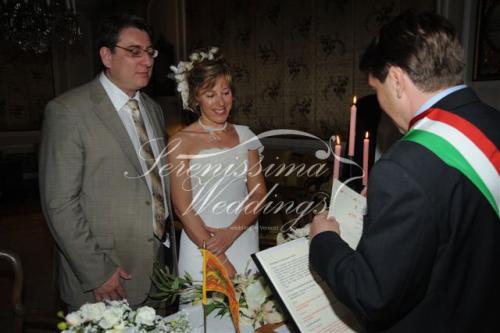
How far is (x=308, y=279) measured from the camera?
114cm

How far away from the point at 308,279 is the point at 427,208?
1.43 ft

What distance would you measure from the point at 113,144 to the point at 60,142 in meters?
0.22

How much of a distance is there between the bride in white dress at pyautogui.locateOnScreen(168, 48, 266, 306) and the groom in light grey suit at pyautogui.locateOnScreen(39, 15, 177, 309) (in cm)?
20

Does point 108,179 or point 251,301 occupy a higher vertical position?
point 108,179

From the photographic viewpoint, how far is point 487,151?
0.91 meters

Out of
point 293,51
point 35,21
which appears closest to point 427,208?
point 293,51

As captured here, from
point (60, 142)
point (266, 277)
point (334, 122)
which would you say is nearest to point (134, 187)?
point (60, 142)

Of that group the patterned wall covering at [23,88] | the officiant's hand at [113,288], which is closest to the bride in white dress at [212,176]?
the officiant's hand at [113,288]

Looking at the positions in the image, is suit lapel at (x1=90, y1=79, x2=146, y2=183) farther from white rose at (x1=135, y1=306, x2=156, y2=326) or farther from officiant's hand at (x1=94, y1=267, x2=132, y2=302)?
white rose at (x1=135, y1=306, x2=156, y2=326)

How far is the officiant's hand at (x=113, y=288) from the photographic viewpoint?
5.91 feet

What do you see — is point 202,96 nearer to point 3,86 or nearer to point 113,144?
point 113,144

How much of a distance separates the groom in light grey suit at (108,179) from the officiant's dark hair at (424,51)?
1.27 m

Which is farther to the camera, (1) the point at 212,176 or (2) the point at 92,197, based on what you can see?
(1) the point at 212,176

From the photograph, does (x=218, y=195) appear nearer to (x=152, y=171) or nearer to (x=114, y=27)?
(x=152, y=171)
